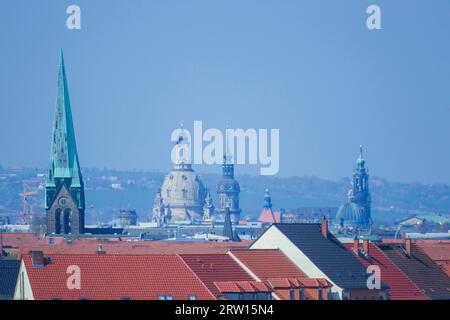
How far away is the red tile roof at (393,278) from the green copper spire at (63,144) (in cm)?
5144

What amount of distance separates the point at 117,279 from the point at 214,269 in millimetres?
5411

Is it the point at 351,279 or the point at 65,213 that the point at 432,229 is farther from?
the point at 351,279

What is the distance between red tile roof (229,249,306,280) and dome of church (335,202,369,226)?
478 feet

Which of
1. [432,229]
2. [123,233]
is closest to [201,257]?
[123,233]

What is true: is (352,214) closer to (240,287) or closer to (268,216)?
(268,216)

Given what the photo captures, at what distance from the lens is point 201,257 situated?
3975 cm

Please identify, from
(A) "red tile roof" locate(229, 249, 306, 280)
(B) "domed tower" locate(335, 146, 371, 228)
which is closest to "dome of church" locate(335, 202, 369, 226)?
(B) "domed tower" locate(335, 146, 371, 228)

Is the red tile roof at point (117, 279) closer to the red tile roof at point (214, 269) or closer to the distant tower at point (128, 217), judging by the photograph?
the red tile roof at point (214, 269)

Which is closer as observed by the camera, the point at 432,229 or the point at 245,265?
the point at 245,265

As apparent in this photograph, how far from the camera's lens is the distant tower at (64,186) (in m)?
102
